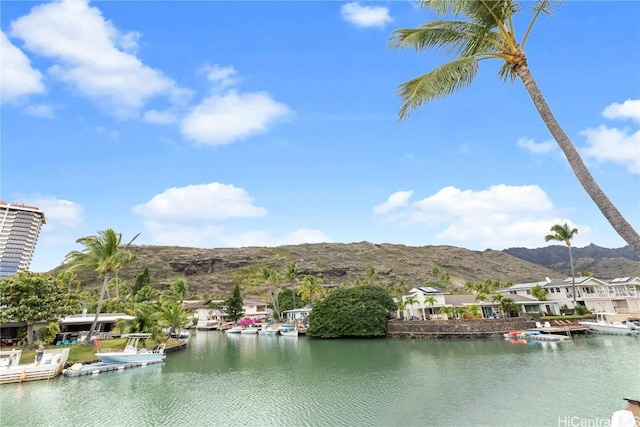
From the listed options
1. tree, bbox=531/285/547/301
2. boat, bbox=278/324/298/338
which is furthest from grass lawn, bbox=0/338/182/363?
tree, bbox=531/285/547/301

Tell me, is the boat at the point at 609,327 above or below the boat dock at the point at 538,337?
above

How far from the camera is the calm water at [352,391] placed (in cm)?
1381

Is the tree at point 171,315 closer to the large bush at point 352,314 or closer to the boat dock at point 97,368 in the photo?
the boat dock at point 97,368

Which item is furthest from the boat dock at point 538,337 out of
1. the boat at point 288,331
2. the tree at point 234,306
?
the tree at point 234,306

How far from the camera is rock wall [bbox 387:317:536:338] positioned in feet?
132

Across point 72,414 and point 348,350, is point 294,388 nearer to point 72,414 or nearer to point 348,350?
point 72,414

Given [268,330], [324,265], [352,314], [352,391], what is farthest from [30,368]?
[324,265]

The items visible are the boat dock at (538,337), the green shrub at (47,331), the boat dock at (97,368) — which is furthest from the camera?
the boat dock at (538,337)

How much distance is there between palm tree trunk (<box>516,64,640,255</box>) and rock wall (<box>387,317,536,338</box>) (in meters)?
38.7

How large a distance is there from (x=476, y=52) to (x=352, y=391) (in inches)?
666

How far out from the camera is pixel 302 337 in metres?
49.6

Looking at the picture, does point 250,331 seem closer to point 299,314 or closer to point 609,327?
point 299,314

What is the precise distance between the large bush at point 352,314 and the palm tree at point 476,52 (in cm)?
3993

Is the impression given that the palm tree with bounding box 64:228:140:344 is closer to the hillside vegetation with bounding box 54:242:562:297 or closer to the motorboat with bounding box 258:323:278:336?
the motorboat with bounding box 258:323:278:336
